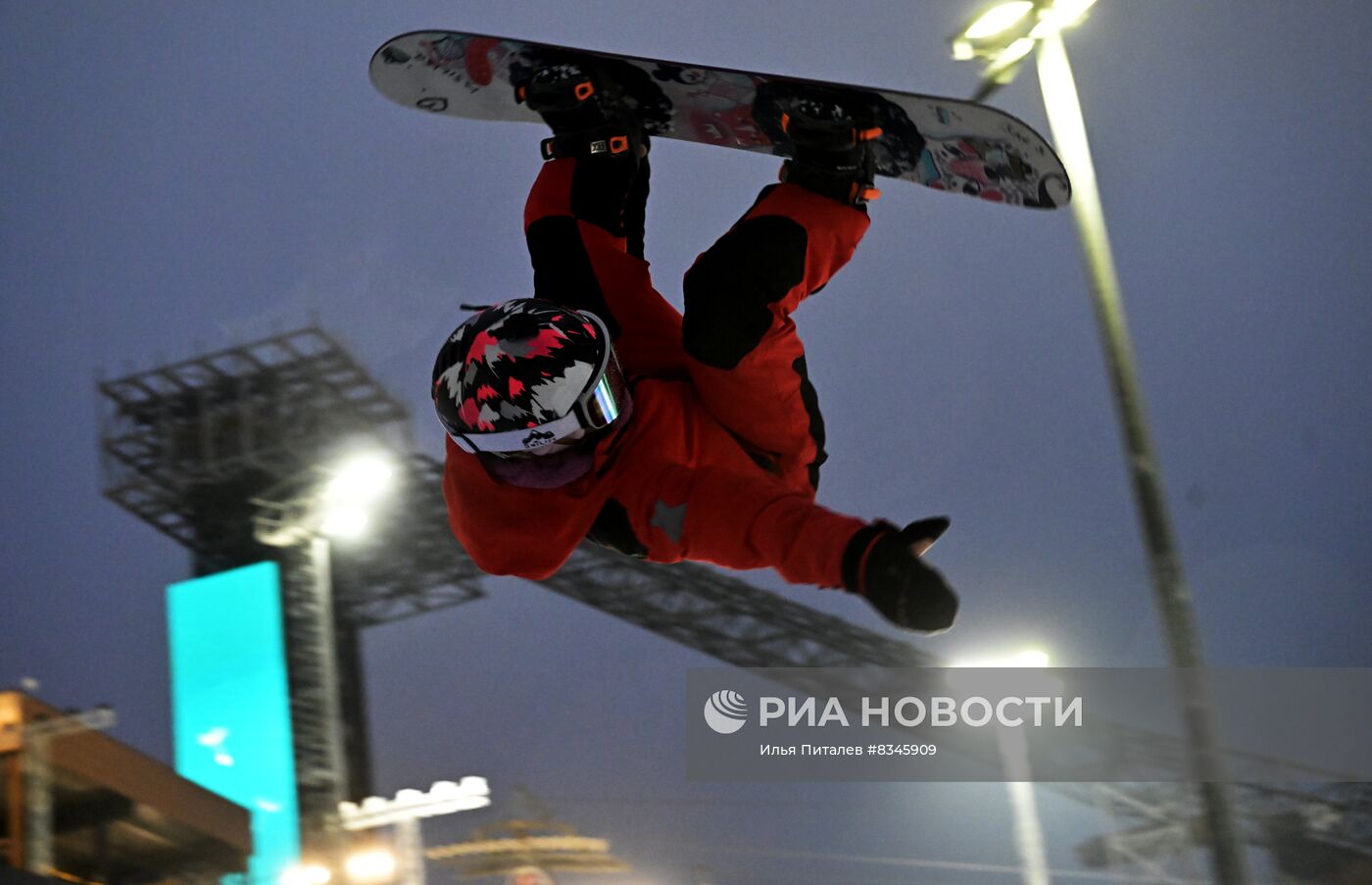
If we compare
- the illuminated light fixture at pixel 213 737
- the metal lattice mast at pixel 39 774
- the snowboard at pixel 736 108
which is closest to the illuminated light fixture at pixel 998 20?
the snowboard at pixel 736 108

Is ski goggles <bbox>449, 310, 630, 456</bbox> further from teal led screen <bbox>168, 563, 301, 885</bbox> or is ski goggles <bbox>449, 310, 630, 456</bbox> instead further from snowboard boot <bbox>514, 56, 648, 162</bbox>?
teal led screen <bbox>168, 563, 301, 885</bbox>

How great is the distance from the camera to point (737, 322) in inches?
111

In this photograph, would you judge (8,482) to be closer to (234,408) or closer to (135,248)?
(135,248)

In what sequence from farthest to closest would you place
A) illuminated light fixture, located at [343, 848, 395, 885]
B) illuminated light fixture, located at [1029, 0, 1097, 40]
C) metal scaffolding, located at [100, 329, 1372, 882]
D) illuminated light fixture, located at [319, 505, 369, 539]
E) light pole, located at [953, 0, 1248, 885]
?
metal scaffolding, located at [100, 329, 1372, 882]
illuminated light fixture, located at [319, 505, 369, 539]
illuminated light fixture, located at [343, 848, 395, 885]
illuminated light fixture, located at [1029, 0, 1097, 40]
light pole, located at [953, 0, 1248, 885]

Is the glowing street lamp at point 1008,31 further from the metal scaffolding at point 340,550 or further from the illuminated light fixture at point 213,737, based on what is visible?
the illuminated light fixture at point 213,737

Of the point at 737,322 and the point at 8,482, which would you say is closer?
the point at 737,322

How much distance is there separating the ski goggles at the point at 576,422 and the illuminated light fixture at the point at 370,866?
490 inches

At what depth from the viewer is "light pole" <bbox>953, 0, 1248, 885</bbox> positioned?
4777 millimetres

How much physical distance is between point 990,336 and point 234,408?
63.9ft

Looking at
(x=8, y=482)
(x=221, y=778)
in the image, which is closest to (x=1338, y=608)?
(x=221, y=778)

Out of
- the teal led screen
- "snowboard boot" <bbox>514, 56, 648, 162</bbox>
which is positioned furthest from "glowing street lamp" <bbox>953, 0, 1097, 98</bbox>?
A: the teal led screen

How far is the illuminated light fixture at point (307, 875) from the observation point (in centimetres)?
1387

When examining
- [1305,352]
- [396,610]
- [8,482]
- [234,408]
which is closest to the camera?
[234,408]

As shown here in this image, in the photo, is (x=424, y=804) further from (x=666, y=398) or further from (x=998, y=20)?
(x=666, y=398)
